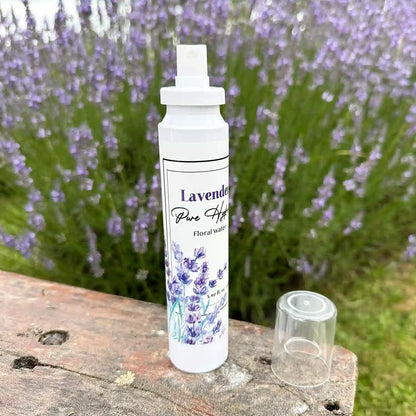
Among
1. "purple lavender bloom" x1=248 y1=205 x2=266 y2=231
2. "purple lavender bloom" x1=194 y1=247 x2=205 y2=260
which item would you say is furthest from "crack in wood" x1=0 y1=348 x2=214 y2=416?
"purple lavender bloom" x1=248 y1=205 x2=266 y2=231

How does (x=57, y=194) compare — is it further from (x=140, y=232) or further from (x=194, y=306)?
(x=194, y=306)

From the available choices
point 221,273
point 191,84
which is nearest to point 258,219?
point 221,273

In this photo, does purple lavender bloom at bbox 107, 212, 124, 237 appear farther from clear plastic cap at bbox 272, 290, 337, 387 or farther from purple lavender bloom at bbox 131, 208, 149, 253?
clear plastic cap at bbox 272, 290, 337, 387

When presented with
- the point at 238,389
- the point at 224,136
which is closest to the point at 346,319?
the point at 238,389

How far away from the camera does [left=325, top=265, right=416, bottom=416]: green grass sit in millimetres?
1447

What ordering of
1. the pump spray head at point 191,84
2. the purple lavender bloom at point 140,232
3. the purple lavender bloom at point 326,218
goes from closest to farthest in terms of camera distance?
1. the pump spray head at point 191,84
2. the purple lavender bloom at point 140,232
3. the purple lavender bloom at point 326,218

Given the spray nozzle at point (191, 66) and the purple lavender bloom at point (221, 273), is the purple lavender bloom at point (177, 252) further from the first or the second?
the spray nozzle at point (191, 66)

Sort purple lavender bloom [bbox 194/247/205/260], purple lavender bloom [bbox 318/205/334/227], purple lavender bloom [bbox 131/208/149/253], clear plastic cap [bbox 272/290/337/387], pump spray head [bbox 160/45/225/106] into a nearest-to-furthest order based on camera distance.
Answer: pump spray head [bbox 160/45/225/106], purple lavender bloom [bbox 194/247/205/260], clear plastic cap [bbox 272/290/337/387], purple lavender bloom [bbox 131/208/149/253], purple lavender bloom [bbox 318/205/334/227]

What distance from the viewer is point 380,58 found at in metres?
1.73

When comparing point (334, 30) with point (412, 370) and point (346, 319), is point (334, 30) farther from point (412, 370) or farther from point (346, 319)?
point (412, 370)

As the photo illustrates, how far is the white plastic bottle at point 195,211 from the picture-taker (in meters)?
0.91

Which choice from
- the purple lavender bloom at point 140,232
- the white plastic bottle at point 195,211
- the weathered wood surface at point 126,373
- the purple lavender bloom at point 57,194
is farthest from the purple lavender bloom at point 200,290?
the purple lavender bloom at point 57,194

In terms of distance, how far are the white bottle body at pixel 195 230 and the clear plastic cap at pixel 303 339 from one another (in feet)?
0.54

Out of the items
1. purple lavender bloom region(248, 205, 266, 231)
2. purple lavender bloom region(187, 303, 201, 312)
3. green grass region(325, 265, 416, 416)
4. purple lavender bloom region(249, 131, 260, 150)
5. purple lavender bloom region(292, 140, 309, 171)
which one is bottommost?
green grass region(325, 265, 416, 416)
